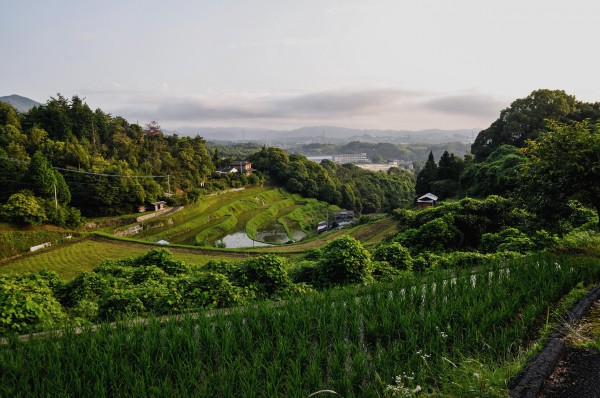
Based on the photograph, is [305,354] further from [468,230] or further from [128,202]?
[128,202]

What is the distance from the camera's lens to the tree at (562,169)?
250 inches

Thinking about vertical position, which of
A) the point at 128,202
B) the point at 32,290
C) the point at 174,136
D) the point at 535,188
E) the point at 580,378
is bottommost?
the point at 128,202

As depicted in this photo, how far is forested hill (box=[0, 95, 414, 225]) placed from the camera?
31.3m

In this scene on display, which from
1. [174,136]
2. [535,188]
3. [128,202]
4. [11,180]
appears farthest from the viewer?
[174,136]

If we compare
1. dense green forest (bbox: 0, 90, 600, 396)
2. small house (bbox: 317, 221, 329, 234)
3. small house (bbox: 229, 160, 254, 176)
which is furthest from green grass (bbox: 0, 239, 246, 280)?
small house (bbox: 229, 160, 254, 176)

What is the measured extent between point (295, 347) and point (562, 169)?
6025mm

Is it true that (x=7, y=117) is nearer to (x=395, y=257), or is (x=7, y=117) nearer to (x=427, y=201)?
(x=427, y=201)

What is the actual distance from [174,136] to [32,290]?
60454 millimetres

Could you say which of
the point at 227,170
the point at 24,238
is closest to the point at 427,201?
the point at 24,238

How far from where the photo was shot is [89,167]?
129 feet

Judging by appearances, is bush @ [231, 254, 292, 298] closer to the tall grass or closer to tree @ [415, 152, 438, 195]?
the tall grass

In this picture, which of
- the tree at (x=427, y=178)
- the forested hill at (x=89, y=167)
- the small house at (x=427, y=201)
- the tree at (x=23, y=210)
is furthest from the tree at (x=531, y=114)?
the tree at (x=23, y=210)

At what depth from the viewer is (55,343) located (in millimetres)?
3805

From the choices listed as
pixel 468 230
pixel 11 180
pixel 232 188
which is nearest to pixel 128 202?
pixel 11 180
